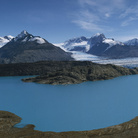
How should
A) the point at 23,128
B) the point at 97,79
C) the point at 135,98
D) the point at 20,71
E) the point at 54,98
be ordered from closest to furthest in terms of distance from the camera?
the point at 23,128, the point at 135,98, the point at 54,98, the point at 97,79, the point at 20,71

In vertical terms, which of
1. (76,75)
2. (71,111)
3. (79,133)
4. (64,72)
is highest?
(64,72)

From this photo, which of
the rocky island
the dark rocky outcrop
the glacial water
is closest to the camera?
the glacial water

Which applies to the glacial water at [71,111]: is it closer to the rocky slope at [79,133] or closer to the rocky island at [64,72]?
the rocky slope at [79,133]

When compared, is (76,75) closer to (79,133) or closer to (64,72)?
(64,72)

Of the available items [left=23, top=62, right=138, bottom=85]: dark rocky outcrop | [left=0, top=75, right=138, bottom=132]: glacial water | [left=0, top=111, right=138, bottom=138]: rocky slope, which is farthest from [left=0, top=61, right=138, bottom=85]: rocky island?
[left=0, top=111, right=138, bottom=138]: rocky slope

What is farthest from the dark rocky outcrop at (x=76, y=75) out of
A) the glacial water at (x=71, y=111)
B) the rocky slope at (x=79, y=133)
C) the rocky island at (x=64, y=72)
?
the rocky slope at (x=79, y=133)

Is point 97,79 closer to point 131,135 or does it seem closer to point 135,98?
point 135,98

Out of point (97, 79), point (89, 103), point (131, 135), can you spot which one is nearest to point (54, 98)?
point (89, 103)

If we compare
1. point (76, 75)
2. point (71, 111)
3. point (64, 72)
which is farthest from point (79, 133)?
point (64, 72)

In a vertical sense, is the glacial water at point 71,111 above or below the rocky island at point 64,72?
below

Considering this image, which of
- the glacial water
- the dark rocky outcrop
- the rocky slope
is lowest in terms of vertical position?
the rocky slope

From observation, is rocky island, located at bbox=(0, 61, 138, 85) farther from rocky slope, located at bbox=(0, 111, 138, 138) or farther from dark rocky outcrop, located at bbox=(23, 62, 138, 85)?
rocky slope, located at bbox=(0, 111, 138, 138)
